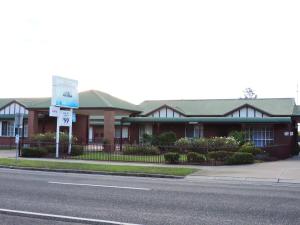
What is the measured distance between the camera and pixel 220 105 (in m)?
40.1

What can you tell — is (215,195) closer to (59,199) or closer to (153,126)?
(59,199)

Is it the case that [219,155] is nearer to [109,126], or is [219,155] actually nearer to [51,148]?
[51,148]

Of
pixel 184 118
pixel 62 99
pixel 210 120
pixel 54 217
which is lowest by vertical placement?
pixel 54 217

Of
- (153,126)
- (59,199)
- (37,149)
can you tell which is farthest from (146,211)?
(153,126)

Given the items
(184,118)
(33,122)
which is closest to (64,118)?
(33,122)

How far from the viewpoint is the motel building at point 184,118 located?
34.5 meters

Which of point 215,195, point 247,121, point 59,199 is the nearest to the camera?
point 59,199

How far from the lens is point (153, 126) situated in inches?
1565

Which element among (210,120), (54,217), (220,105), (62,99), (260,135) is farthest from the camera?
(220,105)

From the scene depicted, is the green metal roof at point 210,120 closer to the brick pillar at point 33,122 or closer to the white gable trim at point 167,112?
the white gable trim at point 167,112

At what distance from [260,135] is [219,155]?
13.7 meters

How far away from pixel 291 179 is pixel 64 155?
16.0 m

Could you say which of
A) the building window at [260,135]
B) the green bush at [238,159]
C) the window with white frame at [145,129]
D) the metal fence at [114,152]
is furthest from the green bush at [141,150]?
the window with white frame at [145,129]

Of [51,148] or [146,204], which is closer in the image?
[146,204]
